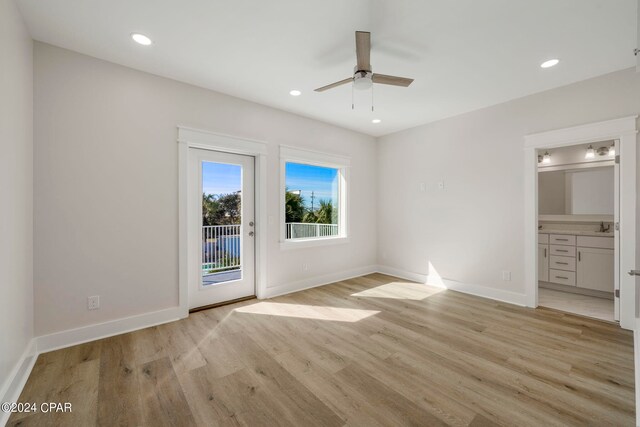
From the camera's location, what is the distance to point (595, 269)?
12.4 feet

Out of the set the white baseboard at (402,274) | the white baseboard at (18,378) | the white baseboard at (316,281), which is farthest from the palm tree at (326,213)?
the white baseboard at (18,378)

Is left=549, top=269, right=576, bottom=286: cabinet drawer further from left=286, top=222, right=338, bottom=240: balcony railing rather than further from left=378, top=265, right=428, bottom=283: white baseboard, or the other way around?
left=286, top=222, right=338, bottom=240: balcony railing

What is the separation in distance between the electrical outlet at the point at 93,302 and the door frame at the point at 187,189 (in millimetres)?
733

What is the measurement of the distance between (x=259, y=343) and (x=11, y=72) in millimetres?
2817

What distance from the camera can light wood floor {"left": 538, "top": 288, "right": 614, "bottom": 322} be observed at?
3.25m

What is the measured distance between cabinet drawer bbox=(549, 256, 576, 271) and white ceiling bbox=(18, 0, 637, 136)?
2.57 meters

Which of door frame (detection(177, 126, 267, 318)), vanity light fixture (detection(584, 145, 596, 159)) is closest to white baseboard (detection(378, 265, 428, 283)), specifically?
door frame (detection(177, 126, 267, 318))

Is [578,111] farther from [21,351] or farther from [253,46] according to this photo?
[21,351]

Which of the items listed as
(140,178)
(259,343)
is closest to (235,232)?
(140,178)

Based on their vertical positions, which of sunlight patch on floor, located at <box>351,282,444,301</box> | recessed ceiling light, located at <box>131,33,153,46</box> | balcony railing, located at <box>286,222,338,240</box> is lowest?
sunlight patch on floor, located at <box>351,282,444,301</box>

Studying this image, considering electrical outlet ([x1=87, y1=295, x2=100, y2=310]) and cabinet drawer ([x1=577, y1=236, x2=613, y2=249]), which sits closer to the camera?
electrical outlet ([x1=87, y1=295, x2=100, y2=310])

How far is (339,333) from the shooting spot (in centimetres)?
277

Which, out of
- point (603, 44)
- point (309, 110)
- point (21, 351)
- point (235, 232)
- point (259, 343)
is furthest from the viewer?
point (309, 110)

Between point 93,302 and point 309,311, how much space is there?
225 cm
